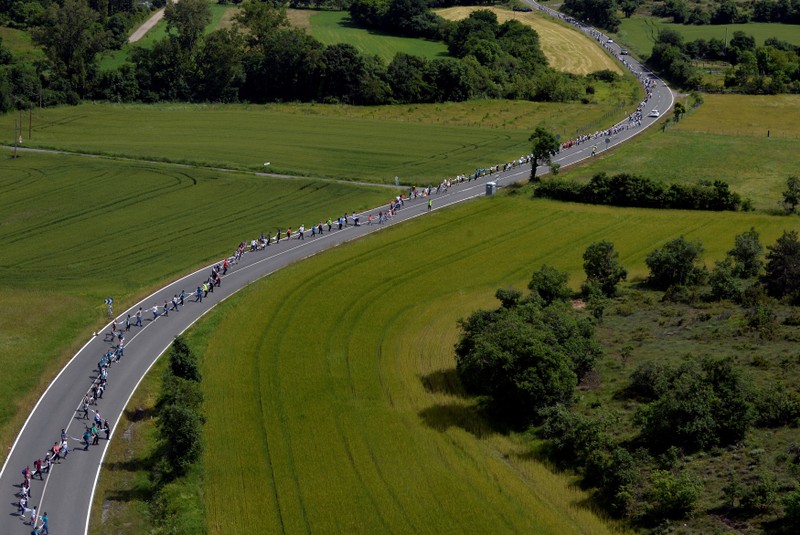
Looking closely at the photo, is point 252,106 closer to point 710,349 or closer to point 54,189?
point 54,189

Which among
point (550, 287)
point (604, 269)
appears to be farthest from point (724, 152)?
point (550, 287)

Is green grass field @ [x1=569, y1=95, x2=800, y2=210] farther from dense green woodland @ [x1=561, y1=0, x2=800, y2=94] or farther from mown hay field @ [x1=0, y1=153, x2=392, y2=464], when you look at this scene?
mown hay field @ [x1=0, y1=153, x2=392, y2=464]

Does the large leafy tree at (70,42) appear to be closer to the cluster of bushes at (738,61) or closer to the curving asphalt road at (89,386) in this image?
the curving asphalt road at (89,386)

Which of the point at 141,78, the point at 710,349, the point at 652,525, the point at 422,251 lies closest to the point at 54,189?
the point at 422,251

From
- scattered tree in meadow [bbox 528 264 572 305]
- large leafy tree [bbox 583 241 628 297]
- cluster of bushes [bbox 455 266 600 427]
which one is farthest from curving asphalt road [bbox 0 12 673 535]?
large leafy tree [bbox 583 241 628 297]

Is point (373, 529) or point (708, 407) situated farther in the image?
point (708, 407)

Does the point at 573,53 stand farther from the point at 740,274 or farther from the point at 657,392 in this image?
the point at 657,392
